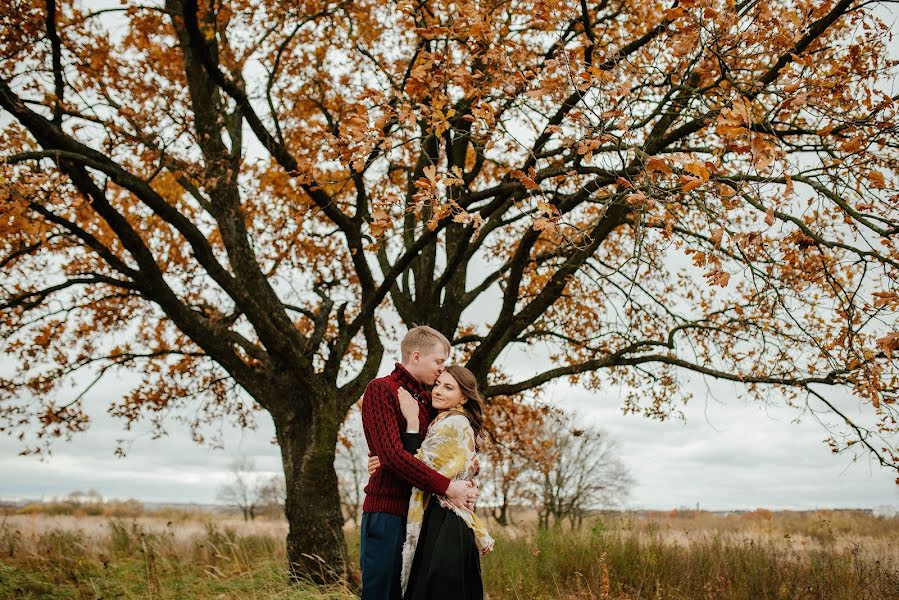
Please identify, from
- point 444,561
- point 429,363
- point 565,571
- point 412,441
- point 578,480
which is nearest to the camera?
point 444,561

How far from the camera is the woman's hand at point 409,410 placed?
164 inches

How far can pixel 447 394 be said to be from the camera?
4062 mm

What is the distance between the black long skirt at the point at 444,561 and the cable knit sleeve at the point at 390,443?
19 cm

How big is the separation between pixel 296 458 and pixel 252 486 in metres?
44.9

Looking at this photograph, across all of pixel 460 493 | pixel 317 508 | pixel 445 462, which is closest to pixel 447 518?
pixel 460 493

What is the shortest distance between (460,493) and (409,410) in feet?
2.13

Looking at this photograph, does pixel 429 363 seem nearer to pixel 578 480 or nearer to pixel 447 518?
pixel 447 518

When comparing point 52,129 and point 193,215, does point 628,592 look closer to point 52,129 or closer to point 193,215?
point 52,129

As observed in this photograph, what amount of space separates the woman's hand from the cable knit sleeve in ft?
0.27

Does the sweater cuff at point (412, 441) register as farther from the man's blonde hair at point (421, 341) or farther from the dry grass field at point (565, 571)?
the dry grass field at point (565, 571)

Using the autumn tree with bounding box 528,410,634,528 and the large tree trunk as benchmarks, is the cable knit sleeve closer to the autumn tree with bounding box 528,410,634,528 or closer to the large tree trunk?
the large tree trunk

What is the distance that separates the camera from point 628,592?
7.60 metres

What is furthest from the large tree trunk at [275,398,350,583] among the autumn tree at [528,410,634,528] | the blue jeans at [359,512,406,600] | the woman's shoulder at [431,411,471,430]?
the autumn tree at [528,410,634,528]

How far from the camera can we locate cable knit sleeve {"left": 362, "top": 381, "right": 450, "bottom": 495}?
378 cm
